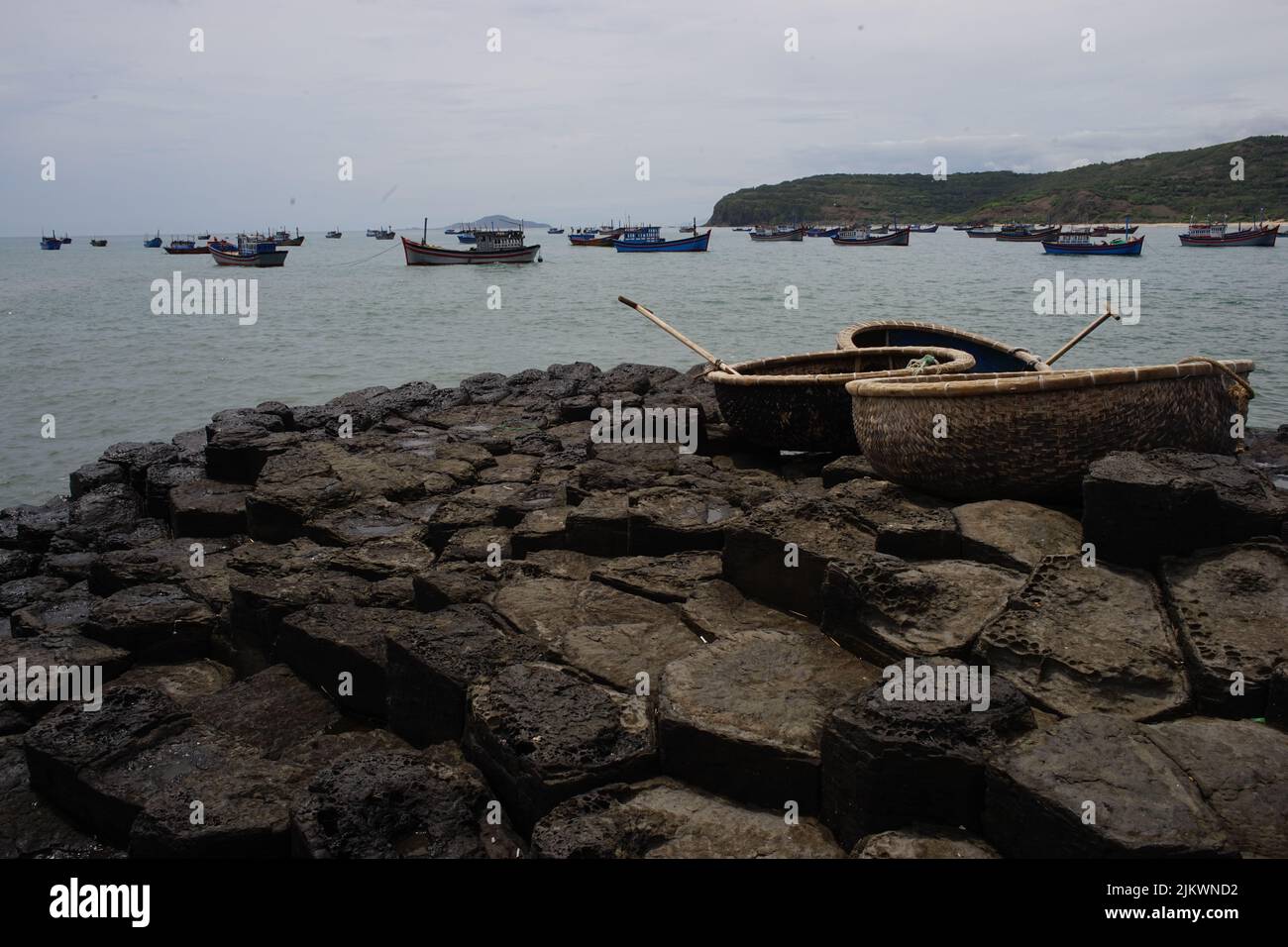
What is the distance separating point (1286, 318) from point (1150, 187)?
262 ft

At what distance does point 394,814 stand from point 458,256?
54932 millimetres

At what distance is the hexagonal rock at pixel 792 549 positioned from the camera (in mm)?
4828

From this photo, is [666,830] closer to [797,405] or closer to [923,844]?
[923,844]

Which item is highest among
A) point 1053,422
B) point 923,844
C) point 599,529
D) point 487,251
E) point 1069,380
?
point 487,251

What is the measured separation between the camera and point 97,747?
4.37 metres

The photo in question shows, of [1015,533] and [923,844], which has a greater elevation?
[1015,533]

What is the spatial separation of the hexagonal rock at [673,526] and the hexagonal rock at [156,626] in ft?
8.86

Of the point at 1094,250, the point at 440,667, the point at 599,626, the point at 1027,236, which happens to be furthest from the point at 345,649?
the point at 1027,236

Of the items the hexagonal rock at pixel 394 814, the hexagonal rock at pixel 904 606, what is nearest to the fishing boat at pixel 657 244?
the hexagonal rock at pixel 904 606

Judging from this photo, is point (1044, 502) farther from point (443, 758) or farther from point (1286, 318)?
point (1286, 318)

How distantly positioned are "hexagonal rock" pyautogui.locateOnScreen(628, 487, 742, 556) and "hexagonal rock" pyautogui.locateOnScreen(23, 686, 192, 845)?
2.61 metres

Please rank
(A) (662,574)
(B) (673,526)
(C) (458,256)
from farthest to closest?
(C) (458,256)
(B) (673,526)
(A) (662,574)

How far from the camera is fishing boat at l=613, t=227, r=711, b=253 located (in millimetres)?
69625

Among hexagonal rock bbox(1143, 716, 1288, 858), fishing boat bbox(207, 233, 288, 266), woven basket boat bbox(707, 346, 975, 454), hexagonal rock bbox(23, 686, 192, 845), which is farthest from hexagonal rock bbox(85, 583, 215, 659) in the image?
fishing boat bbox(207, 233, 288, 266)
